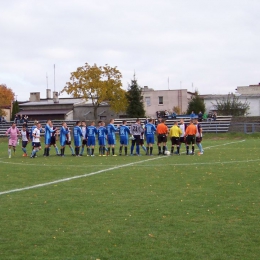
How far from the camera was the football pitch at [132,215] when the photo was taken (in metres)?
7.47

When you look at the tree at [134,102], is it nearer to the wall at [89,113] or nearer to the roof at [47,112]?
the wall at [89,113]

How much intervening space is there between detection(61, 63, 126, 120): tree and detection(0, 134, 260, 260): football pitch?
48795mm

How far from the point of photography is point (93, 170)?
60.4 ft

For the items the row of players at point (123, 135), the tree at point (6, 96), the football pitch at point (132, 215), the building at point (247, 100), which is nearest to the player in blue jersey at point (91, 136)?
the row of players at point (123, 135)

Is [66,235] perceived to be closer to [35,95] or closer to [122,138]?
[122,138]

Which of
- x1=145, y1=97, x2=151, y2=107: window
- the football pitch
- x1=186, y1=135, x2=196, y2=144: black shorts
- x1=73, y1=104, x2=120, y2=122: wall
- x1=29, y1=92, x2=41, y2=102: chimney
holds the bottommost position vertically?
the football pitch

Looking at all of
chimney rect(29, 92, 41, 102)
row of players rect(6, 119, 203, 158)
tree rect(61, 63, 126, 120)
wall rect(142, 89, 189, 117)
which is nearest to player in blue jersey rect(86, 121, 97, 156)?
row of players rect(6, 119, 203, 158)

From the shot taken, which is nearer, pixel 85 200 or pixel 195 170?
pixel 85 200

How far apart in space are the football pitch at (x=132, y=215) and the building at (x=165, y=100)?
6426 cm

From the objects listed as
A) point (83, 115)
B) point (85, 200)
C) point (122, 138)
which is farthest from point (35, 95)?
point (85, 200)

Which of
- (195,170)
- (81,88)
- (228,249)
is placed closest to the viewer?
(228,249)

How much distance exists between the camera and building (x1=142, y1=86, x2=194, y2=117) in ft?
266

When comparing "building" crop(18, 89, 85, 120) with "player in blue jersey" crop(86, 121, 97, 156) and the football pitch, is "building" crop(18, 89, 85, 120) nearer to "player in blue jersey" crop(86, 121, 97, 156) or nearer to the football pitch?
"player in blue jersey" crop(86, 121, 97, 156)

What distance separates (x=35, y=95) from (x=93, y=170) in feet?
249
